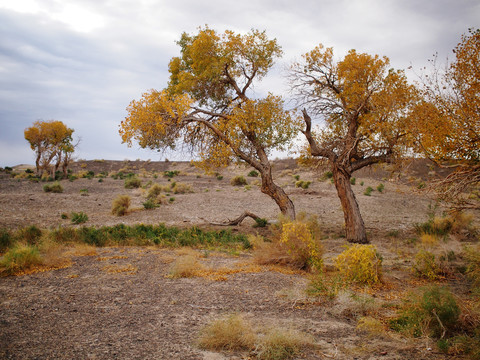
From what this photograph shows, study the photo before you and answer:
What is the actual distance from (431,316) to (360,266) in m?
2.61

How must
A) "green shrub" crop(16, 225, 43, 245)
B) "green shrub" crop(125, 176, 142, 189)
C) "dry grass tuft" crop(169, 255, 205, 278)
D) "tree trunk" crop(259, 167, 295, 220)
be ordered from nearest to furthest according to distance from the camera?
"dry grass tuft" crop(169, 255, 205, 278), "green shrub" crop(16, 225, 43, 245), "tree trunk" crop(259, 167, 295, 220), "green shrub" crop(125, 176, 142, 189)

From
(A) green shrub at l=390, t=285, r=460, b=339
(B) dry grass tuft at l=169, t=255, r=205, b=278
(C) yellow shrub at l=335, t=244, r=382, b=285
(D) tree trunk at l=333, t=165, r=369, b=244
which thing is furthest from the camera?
(D) tree trunk at l=333, t=165, r=369, b=244

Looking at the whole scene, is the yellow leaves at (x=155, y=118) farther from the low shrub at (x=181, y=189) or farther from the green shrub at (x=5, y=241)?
the low shrub at (x=181, y=189)

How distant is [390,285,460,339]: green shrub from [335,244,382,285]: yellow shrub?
7.10 feet

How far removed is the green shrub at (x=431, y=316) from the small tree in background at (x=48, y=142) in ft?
125

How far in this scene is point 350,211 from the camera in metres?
13.1

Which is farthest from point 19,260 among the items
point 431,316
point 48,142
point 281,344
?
point 48,142

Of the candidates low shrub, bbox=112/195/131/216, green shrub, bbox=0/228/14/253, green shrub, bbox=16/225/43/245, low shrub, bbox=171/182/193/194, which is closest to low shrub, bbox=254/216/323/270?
green shrub, bbox=16/225/43/245

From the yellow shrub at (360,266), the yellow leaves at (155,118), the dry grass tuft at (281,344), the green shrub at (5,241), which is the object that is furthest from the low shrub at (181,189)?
the dry grass tuft at (281,344)

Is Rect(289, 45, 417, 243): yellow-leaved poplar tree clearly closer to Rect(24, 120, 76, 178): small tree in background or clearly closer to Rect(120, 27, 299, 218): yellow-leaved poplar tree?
Rect(120, 27, 299, 218): yellow-leaved poplar tree

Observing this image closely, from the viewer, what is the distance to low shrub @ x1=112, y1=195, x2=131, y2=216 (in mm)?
16969

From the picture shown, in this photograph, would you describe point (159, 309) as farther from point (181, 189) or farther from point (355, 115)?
point (181, 189)

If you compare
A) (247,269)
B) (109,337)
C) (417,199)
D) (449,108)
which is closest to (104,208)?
→ (247,269)

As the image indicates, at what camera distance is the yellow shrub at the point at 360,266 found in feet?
23.7
